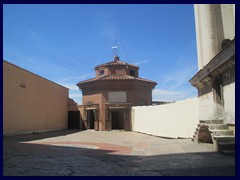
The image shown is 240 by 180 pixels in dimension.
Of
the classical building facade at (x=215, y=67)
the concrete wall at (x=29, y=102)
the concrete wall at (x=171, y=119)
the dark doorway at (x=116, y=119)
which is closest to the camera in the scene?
the classical building facade at (x=215, y=67)

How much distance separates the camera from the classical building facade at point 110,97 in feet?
84.8

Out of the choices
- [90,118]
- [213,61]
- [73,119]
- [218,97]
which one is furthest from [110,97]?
[213,61]

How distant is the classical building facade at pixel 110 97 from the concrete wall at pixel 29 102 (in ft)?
9.40

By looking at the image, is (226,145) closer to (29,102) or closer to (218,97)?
(218,97)

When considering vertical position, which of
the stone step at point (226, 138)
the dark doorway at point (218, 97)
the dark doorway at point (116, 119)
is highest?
the dark doorway at point (218, 97)

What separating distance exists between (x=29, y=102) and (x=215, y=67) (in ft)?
48.6

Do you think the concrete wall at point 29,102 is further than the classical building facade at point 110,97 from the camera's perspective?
No

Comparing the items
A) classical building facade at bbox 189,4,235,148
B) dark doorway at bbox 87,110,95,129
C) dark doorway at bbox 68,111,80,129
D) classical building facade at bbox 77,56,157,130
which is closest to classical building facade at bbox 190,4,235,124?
classical building facade at bbox 189,4,235,148

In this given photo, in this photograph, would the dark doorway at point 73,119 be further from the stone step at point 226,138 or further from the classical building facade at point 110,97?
Result: the stone step at point 226,138

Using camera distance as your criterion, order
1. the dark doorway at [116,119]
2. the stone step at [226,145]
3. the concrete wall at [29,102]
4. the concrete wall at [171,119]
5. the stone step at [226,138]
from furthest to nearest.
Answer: the dark doorway at [116,119], the concrete wall at [29,102], the concrete wall at [171,119], the stone step at [226,138], the stone step at [226,145]

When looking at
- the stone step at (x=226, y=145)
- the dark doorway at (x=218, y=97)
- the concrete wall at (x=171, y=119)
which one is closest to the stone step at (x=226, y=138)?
the stone step at (x=226, y=145)

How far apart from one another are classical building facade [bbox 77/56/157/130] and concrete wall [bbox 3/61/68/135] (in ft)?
9.40

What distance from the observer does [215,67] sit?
8352 mm
